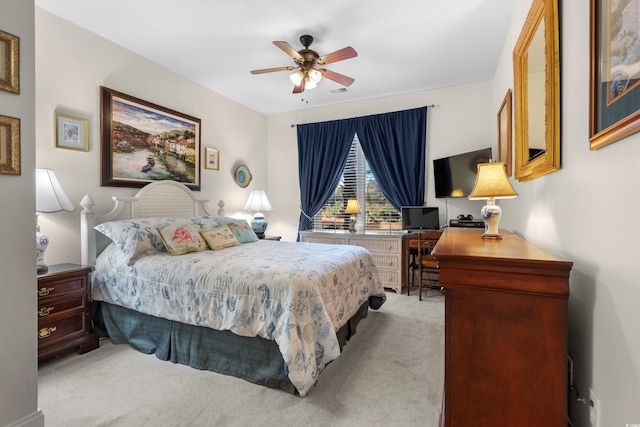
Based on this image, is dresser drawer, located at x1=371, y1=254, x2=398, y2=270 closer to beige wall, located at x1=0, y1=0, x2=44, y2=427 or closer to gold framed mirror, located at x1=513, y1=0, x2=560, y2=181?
gold framed mirror, located at x1=513, y1=0, x2=560, y2=181

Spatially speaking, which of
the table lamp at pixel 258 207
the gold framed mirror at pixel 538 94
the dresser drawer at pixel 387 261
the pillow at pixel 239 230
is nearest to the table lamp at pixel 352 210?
the dresser drawer at pixel 387 261

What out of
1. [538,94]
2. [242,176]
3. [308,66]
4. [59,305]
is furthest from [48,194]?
[538,94]

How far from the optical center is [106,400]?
5.95 ft

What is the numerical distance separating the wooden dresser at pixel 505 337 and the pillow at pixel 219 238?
2.34 metres

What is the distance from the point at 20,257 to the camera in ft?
4.91

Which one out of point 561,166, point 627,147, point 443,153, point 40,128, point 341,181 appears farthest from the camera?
point 341,181

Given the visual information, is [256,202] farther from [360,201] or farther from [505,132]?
[505,132]

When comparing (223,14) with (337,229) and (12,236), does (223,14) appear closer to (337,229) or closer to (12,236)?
(12,236)

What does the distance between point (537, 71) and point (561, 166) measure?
73 centimetres

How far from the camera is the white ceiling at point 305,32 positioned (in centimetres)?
250

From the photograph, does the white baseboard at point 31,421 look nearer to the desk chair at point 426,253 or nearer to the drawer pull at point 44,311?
the drawer pull at point 44,311

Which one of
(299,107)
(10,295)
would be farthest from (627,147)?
(299,107)

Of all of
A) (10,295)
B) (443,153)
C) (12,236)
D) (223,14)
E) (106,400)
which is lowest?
(106,400)

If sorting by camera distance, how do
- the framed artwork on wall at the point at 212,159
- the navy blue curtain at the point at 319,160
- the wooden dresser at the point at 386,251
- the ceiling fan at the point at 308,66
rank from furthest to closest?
1. the navy blue curtain at the point at 319,160
2. the framed artwork on wall at the point at 212,159
3. the wooden dresser at the point at 386,251
4. the ceiling fan at the point at 308,66
